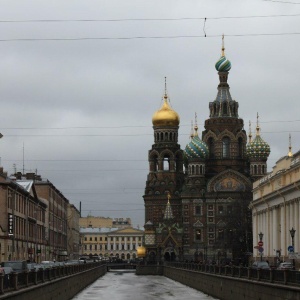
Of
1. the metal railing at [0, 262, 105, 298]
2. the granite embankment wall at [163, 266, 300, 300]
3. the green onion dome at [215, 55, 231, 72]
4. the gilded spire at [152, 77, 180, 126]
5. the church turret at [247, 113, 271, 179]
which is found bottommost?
the granite embankment wall at [163, 266, 300, 300]

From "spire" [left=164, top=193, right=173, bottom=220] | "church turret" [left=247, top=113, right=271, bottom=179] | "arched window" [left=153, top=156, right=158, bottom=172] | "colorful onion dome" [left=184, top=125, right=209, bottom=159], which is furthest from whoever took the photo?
"arched window" [left=153, top=156, right=158, bottom=172]

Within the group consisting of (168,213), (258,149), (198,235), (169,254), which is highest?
(258,149)

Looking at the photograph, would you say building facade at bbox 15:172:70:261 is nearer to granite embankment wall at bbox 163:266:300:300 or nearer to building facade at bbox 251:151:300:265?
building facade at bbox 251:151:300:265

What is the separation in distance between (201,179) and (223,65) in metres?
20.6

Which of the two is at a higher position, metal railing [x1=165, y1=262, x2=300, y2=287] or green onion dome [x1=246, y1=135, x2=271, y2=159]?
green onion dome [x1=246, y1=135, x2=271, y2=159]

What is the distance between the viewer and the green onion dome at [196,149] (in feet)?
511

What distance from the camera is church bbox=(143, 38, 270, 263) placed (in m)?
154

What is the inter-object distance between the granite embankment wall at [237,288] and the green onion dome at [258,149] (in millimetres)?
76051

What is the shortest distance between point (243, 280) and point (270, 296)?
25.0 feet

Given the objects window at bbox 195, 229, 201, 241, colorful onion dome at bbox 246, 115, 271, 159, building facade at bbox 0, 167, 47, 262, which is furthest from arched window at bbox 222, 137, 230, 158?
building facade at bbox 0, 167, 47, 262

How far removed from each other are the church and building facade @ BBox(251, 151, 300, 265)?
48680mm

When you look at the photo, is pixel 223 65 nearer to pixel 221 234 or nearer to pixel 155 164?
pixel 155 164

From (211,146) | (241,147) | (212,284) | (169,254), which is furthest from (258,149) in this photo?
(212,284)

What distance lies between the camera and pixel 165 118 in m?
165
